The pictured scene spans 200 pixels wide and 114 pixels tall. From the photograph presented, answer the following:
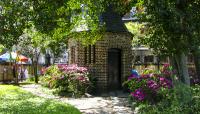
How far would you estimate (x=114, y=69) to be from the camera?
2416 centimetres

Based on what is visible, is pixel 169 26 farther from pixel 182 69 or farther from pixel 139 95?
pixel 139 95

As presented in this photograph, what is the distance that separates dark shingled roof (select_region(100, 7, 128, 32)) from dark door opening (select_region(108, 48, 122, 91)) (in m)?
1.33

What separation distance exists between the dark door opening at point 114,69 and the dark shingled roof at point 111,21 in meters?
1.33

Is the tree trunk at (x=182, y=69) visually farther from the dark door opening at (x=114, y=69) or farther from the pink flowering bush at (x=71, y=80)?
Answer: the dark door opening at (x=114, y=69)

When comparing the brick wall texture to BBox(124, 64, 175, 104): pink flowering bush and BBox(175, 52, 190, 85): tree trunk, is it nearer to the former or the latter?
BBox(124, 64, 175, 104): pink flowering bush

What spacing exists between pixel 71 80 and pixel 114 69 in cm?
363

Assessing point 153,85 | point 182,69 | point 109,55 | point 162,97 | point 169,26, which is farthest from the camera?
point 109,55

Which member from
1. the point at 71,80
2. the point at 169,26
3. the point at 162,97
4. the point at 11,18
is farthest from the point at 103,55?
the point at 169,26

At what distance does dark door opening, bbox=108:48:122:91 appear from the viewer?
938 inches

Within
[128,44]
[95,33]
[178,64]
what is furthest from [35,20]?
[128,44]

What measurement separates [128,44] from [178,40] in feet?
37.1

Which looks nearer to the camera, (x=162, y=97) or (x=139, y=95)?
(x=162, y=97)

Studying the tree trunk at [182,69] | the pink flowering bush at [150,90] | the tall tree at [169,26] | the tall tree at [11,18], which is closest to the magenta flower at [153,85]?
the pink flowering bush at [150,90]

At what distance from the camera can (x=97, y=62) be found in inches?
906
